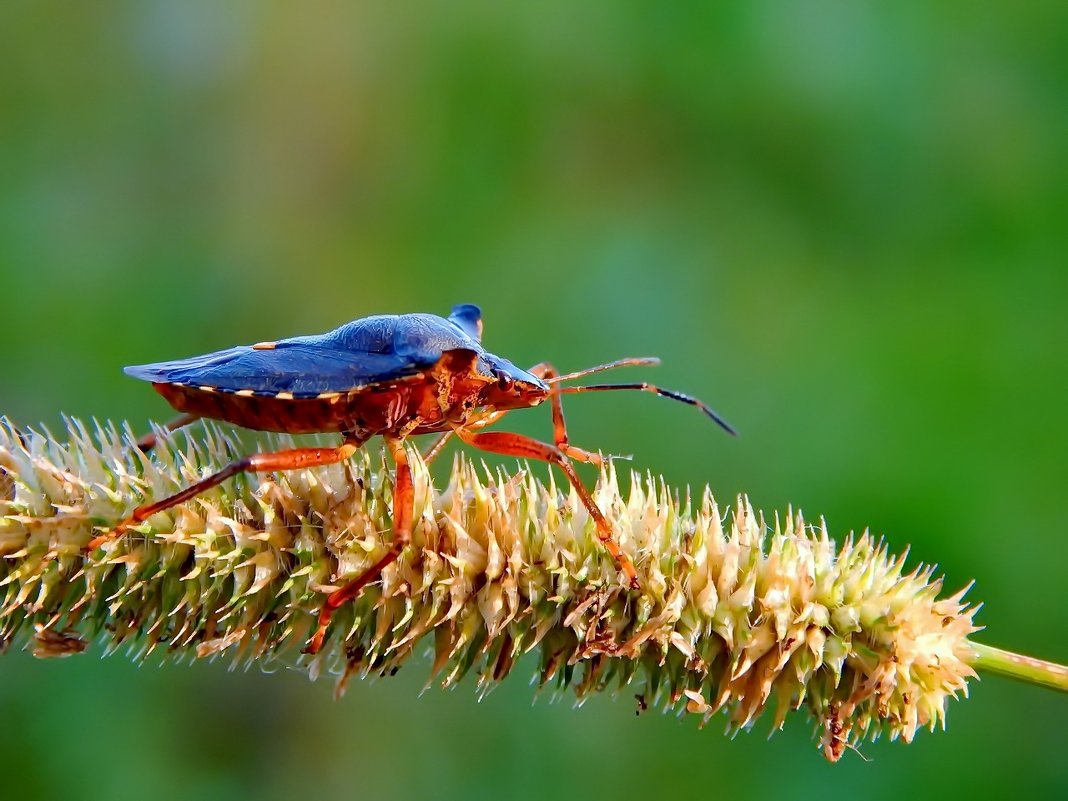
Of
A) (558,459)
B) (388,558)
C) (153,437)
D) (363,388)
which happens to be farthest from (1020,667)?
(153,437)

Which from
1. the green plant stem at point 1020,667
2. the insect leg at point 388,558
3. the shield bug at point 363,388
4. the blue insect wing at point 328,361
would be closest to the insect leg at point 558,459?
the shield bug at point 363,388

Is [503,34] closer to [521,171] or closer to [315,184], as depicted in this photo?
[521,171]

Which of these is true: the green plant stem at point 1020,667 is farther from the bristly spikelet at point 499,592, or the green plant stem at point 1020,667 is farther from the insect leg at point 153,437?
the insect leg at point 153,437

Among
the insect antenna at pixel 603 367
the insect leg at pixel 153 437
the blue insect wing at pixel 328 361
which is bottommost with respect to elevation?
the insect leg at pixel 153 437

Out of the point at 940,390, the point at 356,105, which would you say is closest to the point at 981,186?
the point at 940,390

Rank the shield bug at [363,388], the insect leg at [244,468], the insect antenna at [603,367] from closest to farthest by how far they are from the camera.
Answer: the insect leg at [244,468], the shield bug at [363,388], the insect antenna at [603,367]

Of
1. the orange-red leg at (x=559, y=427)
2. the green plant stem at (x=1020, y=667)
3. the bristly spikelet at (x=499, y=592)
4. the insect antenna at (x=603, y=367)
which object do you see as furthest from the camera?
the insect antenna at (x=603, y=367)

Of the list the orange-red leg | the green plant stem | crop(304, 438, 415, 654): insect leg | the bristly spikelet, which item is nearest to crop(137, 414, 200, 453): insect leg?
the bristly spikelet

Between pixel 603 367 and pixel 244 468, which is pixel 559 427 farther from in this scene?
pixel 244 468
